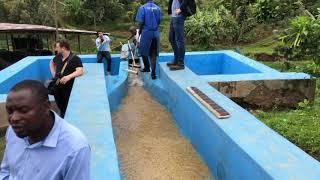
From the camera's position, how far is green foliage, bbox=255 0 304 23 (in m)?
13.9

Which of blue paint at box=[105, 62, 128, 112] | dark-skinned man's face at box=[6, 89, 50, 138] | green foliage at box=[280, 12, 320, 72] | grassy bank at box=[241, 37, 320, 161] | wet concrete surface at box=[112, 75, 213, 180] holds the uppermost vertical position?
dark-skinned man's face at box=[6, 89, 50, 138]

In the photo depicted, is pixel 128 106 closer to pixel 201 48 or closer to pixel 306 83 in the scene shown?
pixel 306 83

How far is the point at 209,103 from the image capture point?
5480 mm

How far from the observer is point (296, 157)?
3.70 meters

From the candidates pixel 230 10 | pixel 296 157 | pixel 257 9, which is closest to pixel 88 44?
pixel 230 10

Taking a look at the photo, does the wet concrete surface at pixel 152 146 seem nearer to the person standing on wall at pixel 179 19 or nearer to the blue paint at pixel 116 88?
the blue paint at pixel 116 88

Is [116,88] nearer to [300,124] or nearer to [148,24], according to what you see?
[148,24]

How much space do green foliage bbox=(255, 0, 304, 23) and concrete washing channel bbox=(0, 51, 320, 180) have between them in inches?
167

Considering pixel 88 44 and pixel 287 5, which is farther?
pixel 88 44

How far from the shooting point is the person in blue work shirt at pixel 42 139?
200cm

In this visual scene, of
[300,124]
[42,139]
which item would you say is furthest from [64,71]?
[42,139]

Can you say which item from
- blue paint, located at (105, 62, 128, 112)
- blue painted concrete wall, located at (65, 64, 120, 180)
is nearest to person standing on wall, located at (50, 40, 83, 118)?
blue painted concrete wall, located at (65, 64, 120, 180)

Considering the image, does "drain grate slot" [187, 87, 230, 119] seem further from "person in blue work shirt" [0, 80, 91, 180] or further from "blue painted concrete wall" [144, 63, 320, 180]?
"person in blue work shirt" [0, 80, 91, 180]

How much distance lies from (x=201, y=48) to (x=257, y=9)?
9.61 feet
